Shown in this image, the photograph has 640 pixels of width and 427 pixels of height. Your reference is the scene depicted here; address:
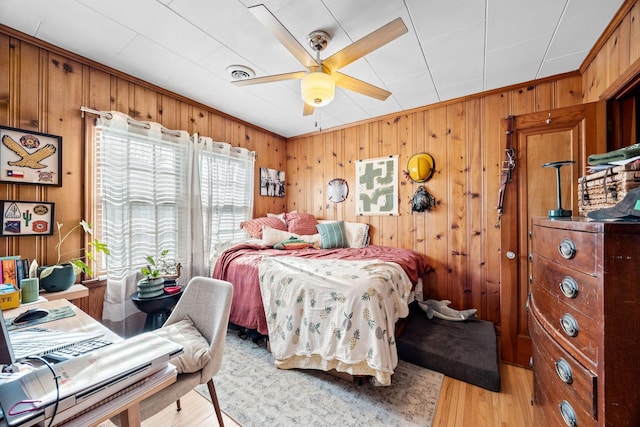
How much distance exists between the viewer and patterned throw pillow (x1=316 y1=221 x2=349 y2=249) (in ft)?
10.6

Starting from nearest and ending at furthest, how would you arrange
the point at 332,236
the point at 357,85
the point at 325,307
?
the point at 325,307 < the point at 357,85 < the point at 332,236

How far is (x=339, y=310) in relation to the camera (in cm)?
173

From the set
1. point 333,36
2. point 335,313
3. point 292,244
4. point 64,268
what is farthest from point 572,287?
point 64,268

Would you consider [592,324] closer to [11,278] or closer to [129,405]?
[129,405]

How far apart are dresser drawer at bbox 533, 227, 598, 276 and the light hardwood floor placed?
47.0 inches

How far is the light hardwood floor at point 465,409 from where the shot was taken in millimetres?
1491

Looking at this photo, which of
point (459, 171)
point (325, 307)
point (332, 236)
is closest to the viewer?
point (325, 307)

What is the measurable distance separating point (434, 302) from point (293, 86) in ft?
9.17

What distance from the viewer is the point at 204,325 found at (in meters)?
1.43

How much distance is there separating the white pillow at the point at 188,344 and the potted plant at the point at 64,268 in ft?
3.47

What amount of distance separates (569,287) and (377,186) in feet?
8.88

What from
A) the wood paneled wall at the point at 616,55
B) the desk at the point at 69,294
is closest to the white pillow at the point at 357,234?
the wood paneled wall at the point at 616,55

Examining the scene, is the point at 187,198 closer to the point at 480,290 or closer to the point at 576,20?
the point at 480,290

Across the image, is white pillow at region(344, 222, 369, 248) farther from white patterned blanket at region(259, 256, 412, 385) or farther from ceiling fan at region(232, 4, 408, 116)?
ceiling fan at region(232, 4, 408, 116)
